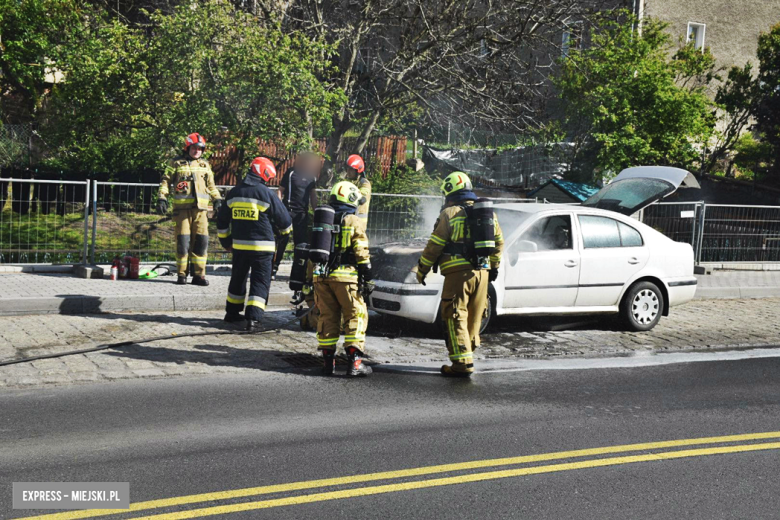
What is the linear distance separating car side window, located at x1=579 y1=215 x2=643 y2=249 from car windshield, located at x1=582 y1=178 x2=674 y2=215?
0.70 meters

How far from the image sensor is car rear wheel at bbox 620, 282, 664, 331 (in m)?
10.3

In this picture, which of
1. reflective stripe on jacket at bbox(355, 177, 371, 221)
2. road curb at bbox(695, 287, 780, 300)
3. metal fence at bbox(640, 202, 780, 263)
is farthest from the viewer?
metal fence at bbox(640, 202, 780, 263)

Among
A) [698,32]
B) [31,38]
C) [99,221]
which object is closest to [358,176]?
[99,221]

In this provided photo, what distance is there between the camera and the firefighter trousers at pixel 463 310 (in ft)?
25.1

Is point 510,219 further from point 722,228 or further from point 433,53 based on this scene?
point 433,53

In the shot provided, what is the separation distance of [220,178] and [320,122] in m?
2.17

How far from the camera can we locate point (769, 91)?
71.4 ft

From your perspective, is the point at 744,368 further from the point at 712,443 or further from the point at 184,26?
the point at 184,26

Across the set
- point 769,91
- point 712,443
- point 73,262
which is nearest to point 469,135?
point 769,91

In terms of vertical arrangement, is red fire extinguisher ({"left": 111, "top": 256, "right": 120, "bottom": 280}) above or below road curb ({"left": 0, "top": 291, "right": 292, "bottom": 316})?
above

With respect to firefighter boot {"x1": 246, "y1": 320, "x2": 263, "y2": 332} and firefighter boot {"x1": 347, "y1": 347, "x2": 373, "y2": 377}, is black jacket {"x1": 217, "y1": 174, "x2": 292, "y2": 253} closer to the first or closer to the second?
firefighter boot {"x1": 246, "y1": 320, "x2": 263, "y2": 332}

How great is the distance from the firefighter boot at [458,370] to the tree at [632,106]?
38.7 ft

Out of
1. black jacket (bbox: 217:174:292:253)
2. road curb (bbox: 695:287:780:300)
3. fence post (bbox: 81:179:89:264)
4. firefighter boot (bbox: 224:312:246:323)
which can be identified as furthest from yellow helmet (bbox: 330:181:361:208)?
road curb (bbox: 695:287:780:300)

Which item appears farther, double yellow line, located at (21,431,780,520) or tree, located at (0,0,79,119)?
tree, located at (0,0,79,119)
